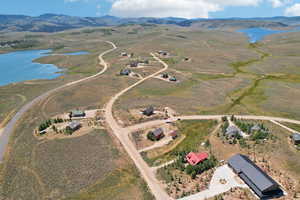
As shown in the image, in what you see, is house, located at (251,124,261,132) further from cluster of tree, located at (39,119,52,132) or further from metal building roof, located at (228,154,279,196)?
cluster of tree, located at (39,119,52,132)

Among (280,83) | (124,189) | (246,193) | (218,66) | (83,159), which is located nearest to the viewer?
(246,193)

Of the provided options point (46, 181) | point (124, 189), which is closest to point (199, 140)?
point (124, 189)

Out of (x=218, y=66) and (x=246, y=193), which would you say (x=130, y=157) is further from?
(x=218, y=66)

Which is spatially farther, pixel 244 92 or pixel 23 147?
pixel 244 92

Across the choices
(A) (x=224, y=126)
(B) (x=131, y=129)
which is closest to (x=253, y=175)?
(A) (x=224, y=126)

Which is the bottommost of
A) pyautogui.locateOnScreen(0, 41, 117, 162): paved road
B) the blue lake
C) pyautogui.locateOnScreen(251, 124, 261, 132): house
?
the blue lake

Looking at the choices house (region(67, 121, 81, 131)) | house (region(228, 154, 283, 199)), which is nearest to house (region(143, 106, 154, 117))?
house (region(67, 121, 81, 131))
